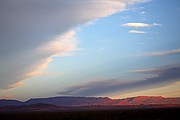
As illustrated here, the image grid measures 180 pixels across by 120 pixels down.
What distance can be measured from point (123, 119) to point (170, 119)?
8.13 meters

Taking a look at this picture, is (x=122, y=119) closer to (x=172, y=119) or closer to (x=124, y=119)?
(x=124, y=119)

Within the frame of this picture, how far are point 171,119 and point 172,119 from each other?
0.17 metres

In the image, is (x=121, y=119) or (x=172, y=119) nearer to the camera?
(x=172, y=119)

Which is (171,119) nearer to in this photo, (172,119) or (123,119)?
(172,119)

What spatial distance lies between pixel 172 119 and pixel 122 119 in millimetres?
8630

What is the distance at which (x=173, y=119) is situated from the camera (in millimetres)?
38594

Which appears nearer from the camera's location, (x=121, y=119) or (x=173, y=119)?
(x=173, y=119)

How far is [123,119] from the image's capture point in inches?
1740

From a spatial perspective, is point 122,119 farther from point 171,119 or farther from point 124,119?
point 171,119

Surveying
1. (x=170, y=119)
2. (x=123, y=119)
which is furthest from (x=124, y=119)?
(x=170, y=119)

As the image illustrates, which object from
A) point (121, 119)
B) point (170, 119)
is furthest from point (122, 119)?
point (170, 119)

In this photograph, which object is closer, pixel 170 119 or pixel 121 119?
pixel 170 119

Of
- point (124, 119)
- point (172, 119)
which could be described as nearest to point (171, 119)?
point (172, 119)

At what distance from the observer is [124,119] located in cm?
4397
